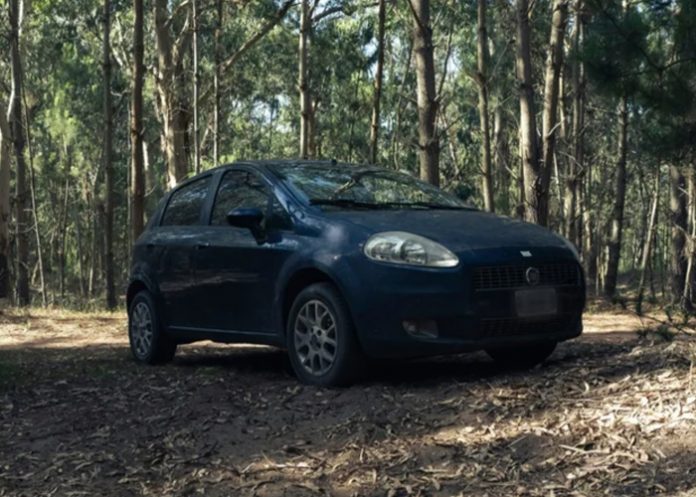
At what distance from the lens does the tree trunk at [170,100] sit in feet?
70.9

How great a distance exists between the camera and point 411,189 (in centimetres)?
774

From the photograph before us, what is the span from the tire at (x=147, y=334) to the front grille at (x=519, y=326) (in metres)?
3.23

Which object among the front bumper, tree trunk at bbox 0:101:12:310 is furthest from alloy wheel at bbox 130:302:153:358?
tree trunk at bbox 0:101:12:310

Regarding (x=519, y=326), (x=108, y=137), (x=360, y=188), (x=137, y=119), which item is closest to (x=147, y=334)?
(x=360, y=188)

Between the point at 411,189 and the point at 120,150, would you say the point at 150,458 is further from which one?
the point at 120,150

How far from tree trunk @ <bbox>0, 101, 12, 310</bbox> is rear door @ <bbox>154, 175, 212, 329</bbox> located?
9705mm

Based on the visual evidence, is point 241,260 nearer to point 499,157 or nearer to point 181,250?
point 181,250

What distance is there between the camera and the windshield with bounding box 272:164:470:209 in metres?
7.24

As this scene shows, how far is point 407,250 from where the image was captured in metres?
6.30

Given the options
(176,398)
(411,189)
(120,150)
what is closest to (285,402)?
(176,398)

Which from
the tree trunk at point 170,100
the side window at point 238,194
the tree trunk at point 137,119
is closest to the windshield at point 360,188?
the side window at point 238,194

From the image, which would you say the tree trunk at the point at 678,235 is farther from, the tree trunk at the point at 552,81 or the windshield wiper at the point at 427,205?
the windshield wiper at the point at 427,205

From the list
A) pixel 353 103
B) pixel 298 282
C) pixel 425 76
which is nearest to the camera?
pixel 298 282

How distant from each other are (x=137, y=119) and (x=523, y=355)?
1133cm
